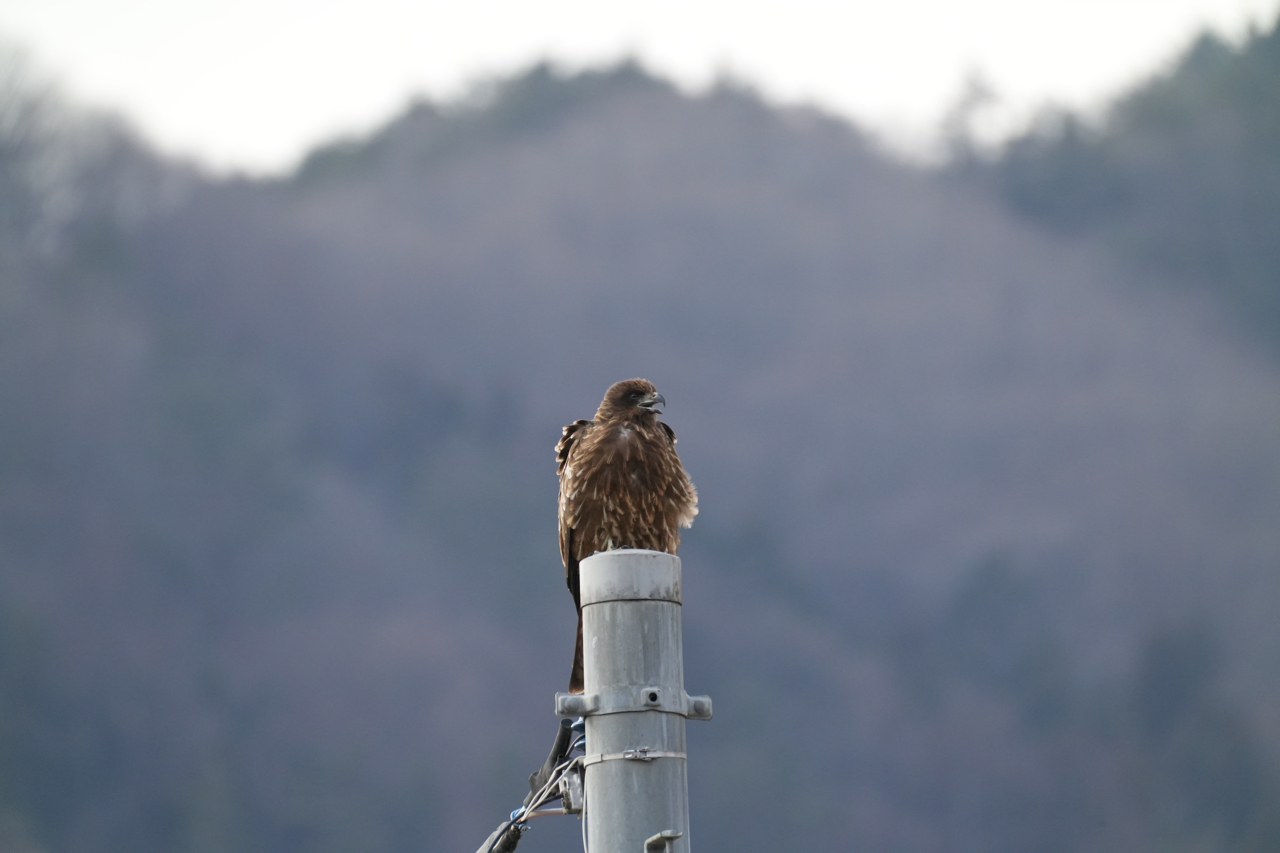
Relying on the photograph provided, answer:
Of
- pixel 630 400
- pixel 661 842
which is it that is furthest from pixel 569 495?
pixel 661 842

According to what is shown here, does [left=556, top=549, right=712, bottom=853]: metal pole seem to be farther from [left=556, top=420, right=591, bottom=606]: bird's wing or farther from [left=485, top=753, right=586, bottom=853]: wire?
[left=556, top=420, right=591, bottom=606]: bird's wing

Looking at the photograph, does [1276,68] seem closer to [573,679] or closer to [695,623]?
[695,623]

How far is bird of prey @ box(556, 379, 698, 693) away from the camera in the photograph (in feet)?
32.0

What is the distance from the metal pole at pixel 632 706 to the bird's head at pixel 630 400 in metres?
4.47

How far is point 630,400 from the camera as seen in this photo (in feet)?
33.4

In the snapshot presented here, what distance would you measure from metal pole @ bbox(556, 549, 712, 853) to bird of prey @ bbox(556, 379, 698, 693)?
401cm

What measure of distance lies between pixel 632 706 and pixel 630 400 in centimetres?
480

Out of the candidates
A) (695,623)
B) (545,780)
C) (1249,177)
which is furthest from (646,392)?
(1249,177)

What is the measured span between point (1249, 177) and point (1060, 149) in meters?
7.65

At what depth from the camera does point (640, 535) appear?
9.80m

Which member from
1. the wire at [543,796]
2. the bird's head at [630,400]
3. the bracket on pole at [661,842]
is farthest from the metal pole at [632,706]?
the bird's head at [630,400]

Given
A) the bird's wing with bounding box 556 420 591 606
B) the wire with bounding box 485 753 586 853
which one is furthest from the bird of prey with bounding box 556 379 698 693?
the wire with bounding box 485 753 586 853

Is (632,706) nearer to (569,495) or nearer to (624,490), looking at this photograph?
(624,490)

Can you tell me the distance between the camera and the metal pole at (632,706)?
5.47 metres
